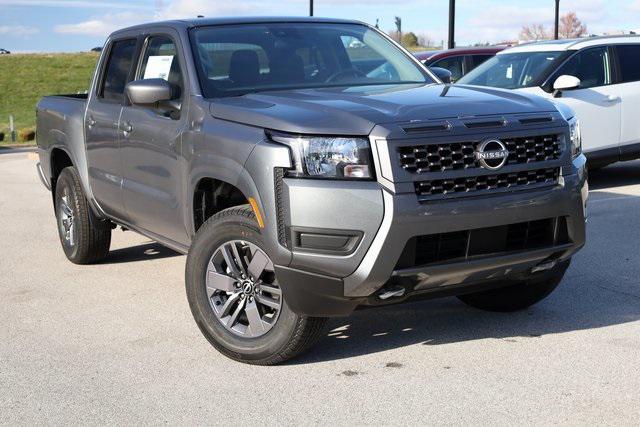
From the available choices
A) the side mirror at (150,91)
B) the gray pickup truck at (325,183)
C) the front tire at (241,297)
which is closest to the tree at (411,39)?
the gray pickup truck at (325,183)

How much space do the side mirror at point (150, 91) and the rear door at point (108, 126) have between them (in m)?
0.95

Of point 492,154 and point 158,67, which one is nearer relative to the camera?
point 492,154

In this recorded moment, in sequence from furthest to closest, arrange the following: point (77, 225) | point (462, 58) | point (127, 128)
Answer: point (462, 58) → point (77, 225) → point (127, 128)

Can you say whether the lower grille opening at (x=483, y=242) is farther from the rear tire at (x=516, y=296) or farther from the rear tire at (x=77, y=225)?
the rear tire at (x=77, y=225)

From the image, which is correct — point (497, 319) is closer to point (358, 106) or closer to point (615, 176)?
point (358, 106)

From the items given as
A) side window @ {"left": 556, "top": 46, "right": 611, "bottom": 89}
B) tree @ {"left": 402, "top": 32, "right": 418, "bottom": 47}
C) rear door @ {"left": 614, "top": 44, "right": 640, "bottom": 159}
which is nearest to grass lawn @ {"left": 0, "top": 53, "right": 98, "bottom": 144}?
tree @ {"left": 402, "top": 32, "right": 418, "bottom": 47}

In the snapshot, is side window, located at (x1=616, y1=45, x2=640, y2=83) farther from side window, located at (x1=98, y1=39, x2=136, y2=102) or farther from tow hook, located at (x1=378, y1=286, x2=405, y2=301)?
tow hook, located at (x1=378, y1=286, x2=405, y2=301)

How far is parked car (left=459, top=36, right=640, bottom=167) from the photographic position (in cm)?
1068

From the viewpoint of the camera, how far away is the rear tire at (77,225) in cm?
735

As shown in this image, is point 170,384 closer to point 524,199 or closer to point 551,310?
point 524,199

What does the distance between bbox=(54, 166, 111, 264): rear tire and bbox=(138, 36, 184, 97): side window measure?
141 cm

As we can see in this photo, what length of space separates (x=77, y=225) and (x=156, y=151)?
76.9 inches

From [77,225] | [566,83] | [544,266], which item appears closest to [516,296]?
[544,266]

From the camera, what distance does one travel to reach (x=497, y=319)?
5.68 m
